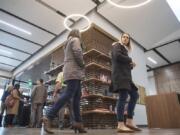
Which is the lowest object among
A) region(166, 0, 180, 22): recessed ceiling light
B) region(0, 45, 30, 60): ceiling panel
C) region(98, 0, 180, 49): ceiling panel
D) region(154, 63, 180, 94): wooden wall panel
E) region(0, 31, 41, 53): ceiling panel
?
region(154, 63, 180, 94): wooden wall panel

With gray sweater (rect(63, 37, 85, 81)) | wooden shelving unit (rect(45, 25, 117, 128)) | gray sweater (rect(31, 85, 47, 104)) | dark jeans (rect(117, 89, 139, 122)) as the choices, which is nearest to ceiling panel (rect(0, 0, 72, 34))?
wooden shelving unit (rect(45, 25, 117, 128))

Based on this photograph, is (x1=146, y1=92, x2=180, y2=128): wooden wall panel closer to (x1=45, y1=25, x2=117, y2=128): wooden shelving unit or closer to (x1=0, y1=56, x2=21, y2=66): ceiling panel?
(x1=45, y1=25, x2=117, y2=128): wooden shelving unit

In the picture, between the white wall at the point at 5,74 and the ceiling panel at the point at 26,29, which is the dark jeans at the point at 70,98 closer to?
the ceiling panel at the point at 26,29

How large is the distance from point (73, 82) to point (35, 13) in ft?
13.0

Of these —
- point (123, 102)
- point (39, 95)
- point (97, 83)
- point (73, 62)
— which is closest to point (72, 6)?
point (97, 83)

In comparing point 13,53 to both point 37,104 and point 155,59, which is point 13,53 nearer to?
point 37,104

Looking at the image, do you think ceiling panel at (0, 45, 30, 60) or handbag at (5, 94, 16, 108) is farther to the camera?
ceiling panel at (0, 45, 30, 60)

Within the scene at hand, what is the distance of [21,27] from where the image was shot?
588 cm

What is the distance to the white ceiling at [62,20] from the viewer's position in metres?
4.95

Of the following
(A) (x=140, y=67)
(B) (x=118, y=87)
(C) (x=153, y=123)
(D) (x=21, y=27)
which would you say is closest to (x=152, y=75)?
(A) (x=140, y=67)

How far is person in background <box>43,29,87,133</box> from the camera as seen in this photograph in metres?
1.83

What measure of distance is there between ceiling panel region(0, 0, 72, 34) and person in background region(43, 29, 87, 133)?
3375 mm

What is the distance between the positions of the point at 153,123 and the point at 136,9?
316 cm

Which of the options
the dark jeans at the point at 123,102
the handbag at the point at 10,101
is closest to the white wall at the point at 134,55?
the handbag at the point at 10,101
